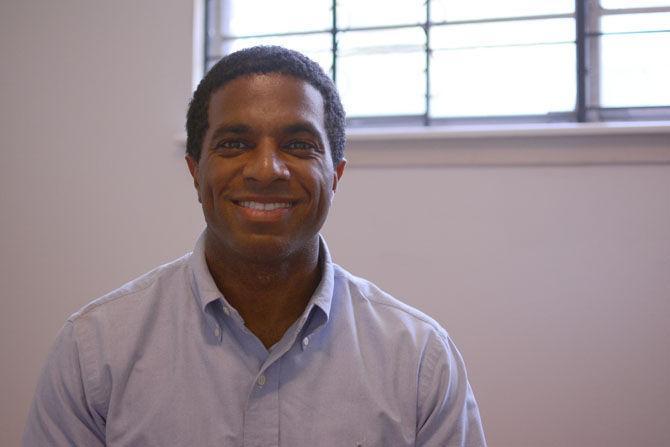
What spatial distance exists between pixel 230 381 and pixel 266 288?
0.17 metres

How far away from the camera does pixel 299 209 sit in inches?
41.9

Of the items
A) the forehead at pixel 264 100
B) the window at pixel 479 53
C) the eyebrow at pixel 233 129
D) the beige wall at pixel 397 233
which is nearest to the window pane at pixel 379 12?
the window at pixel 479 53

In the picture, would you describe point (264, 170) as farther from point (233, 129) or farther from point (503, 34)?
point (503, 34)

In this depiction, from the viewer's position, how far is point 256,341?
1068 mm

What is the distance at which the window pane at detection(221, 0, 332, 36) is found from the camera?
7.81 feet

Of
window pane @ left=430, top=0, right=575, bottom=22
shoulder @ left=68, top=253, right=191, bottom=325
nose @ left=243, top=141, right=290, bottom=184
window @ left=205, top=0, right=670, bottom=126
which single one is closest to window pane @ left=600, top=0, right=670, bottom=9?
window @ left=205, top=0, right=670, bottom=126

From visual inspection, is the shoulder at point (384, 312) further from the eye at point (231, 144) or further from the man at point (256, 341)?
the eye at point (231, 144)

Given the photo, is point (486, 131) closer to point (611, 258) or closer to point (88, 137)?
point (611, 258)

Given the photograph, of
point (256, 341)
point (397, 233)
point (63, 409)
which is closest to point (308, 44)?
point (397, 233)

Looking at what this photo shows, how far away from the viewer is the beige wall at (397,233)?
6.36 ft

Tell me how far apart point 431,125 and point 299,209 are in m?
1.29

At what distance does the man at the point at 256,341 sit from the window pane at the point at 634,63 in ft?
4.60

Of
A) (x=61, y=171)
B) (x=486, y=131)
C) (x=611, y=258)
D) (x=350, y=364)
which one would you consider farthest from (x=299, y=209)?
(x=61, y=171)

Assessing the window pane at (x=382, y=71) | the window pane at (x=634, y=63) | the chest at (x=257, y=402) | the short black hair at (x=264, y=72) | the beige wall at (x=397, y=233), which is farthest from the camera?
the window pane at (x=382, y=71)
